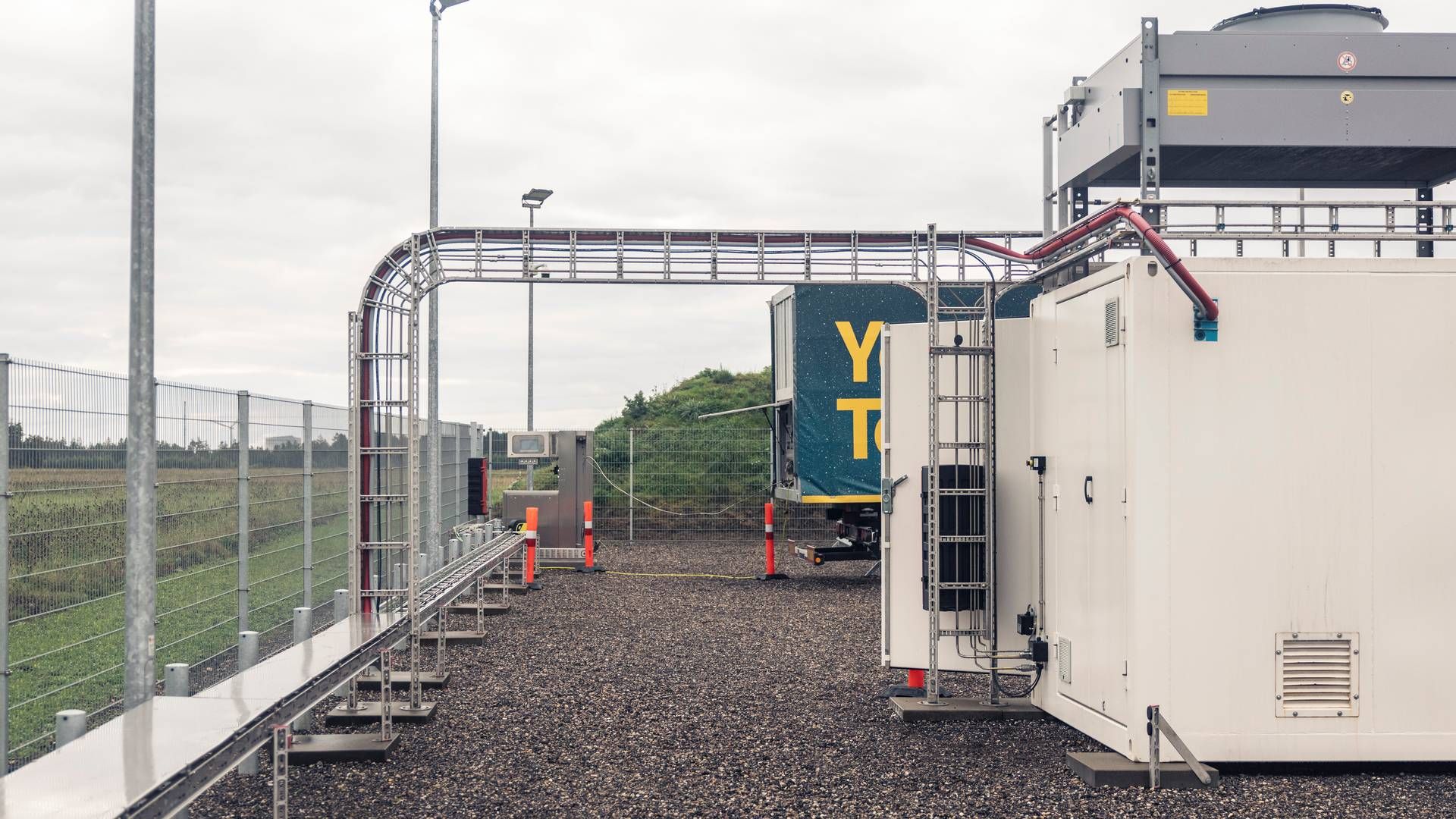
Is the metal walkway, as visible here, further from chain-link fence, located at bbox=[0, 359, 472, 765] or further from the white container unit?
the white container unit

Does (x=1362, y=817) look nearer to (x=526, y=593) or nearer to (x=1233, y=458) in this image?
(x=1233, y=458)

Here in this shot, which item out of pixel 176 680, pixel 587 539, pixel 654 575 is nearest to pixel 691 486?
pixel 654 575

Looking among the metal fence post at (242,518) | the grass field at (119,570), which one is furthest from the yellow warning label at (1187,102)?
the metal fence post at (242,518)

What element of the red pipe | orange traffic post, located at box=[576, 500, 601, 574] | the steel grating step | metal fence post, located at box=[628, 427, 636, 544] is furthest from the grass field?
metal fence post, located at box=[628, 427, 636, 544]

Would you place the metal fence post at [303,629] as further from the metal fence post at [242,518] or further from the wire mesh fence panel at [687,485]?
the wire mesh fence panel at [687,485]

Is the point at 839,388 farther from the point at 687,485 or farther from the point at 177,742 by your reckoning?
the point at 177,742

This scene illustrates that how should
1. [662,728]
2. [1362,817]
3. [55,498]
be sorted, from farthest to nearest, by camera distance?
[662,728] → [55,498] → [1362,817]

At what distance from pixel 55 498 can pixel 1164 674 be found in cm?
588

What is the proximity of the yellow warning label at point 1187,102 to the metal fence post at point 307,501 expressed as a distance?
754 cm

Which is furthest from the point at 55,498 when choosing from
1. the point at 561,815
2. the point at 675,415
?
the point at 675,415

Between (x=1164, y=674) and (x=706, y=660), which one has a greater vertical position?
(x=1164, y=674)

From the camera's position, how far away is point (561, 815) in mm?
6160

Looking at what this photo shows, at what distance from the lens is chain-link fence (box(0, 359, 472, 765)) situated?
20.8ft

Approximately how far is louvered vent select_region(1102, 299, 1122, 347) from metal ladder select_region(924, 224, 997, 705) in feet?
4.15
